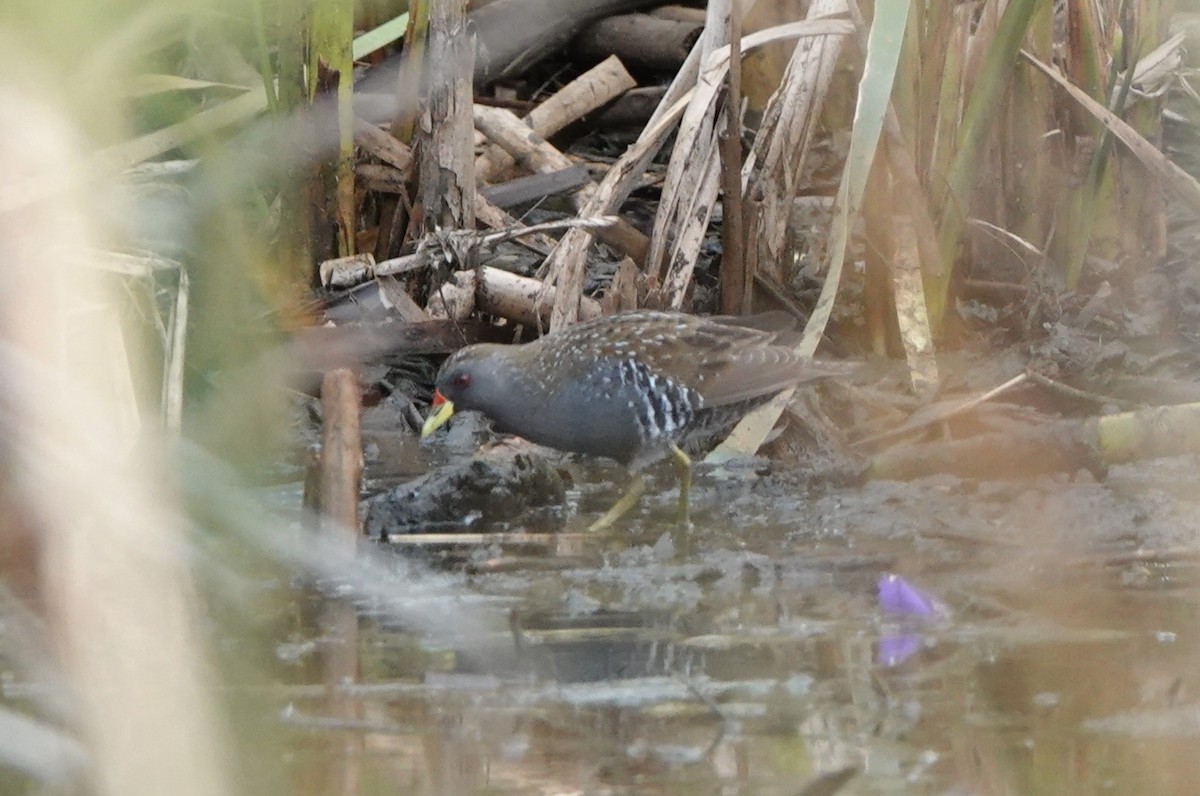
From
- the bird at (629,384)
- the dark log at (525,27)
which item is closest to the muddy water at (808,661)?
the bird at (629,384)

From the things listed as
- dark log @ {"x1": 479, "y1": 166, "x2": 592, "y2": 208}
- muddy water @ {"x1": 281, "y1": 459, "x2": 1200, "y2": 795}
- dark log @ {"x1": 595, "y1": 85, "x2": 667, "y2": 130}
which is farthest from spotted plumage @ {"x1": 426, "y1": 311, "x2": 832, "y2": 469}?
dark log @ {"x1": 595, "y1": 85, "x2": 667, "y2": 130}

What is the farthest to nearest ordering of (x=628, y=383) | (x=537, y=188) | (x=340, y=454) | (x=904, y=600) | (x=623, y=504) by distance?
1. (x=537, y=188)
2. (x=628, y=383)
3. (x=623, y=504)
4. (x=340, y=454)
5. (x=904, y=600)

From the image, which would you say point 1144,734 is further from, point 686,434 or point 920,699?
point 686,434

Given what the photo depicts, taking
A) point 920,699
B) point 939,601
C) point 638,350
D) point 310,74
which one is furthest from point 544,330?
point 920,699

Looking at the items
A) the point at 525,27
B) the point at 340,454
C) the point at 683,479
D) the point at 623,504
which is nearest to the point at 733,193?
the point at 683,479

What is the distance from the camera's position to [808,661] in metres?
2.91

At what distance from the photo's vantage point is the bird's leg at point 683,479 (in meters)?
4.37

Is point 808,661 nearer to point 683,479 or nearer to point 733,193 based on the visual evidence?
point 683,479

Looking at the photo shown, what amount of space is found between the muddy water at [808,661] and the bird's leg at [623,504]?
0.13 metres

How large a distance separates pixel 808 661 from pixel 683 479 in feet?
5.39

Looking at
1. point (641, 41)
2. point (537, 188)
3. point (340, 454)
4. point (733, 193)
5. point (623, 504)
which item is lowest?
point (623, 504)

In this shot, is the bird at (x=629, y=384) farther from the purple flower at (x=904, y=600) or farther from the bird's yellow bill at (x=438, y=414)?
the purple flower at (x=904, y=600)

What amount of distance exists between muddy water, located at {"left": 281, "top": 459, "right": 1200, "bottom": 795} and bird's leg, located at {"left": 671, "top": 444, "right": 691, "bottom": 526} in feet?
0.31

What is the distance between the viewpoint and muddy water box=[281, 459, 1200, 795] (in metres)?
2.34
